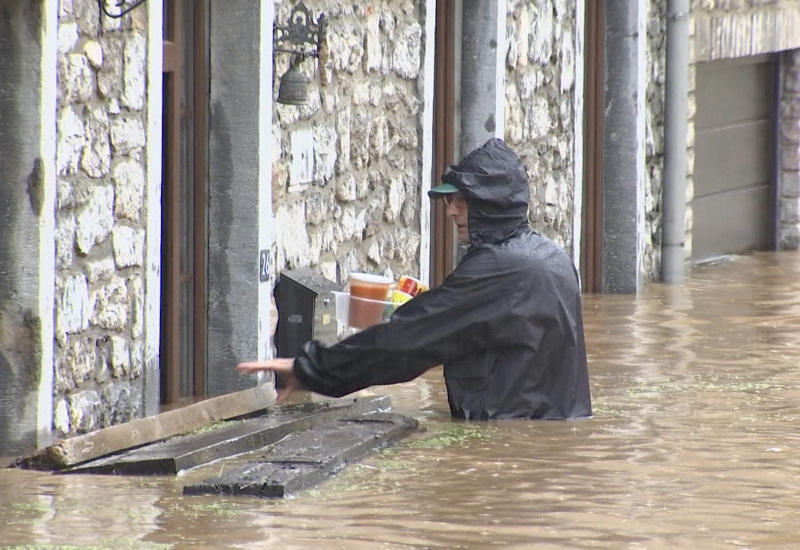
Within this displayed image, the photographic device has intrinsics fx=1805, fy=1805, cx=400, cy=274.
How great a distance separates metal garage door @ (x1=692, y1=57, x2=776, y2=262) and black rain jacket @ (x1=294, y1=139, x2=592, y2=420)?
28.2 feet

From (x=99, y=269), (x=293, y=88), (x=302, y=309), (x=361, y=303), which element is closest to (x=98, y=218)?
(x=99, y=269)

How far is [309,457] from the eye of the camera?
598 cm

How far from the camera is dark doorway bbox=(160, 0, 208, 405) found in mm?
7809

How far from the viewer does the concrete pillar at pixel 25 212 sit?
623cm

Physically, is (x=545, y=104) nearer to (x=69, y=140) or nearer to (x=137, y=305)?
(x=137, y=305)

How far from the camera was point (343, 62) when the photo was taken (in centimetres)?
907

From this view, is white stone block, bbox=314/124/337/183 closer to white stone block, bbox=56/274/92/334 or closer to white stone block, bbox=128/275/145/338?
white stone block, bbox=128/275/145/338

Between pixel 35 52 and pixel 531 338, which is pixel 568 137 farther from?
pixel 35 52

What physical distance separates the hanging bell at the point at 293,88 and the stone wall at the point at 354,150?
0.48ft

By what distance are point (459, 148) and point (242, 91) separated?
3.11m

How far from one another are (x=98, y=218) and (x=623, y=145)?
6.87m

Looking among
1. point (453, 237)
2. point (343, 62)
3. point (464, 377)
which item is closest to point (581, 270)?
point (453, 237)

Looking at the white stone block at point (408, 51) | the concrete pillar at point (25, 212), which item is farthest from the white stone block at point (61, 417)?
the white stone block at point (408, 51)

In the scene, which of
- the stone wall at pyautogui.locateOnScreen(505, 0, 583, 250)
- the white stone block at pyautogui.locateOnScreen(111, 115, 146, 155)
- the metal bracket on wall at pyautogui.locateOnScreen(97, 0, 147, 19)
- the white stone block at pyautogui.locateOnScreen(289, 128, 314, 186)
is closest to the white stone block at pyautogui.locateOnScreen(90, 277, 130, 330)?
the white stone block at pyautogui.locateOnScreen(111, 115, 146, 155)
